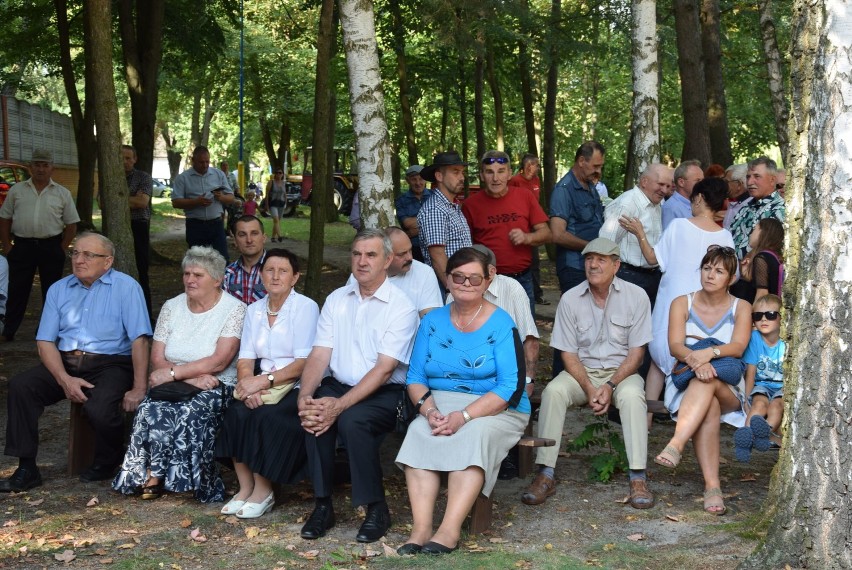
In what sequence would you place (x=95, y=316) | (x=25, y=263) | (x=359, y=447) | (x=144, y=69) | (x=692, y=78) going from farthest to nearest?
(x=144, y=69) → (x=692, y=78) → (x=25, y=263) → (x=95, y=316) → (x=359, y=447)

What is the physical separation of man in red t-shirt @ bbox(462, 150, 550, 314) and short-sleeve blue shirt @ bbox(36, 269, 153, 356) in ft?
8.47

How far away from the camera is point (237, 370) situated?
6488 millimetres

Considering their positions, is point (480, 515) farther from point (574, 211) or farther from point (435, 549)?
point (574, 211)

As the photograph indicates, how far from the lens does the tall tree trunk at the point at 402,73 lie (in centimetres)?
1806

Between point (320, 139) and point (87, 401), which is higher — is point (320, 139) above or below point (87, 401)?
above

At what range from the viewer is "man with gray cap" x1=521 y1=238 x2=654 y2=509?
6.28 m

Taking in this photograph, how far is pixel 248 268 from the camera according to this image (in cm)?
749

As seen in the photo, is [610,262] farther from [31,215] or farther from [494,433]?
[31,215]

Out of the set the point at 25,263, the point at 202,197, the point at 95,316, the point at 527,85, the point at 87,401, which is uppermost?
the point at 527,85

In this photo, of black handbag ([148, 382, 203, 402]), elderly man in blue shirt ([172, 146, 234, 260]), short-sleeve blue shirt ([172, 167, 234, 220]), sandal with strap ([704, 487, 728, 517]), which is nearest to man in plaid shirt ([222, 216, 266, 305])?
black handbag ([148, 382, 203, 402])

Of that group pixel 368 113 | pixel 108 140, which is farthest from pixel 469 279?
pixel 108 140

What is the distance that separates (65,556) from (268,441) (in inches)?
48.5

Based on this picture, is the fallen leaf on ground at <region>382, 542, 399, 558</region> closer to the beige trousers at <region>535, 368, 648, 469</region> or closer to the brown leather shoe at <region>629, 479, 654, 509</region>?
the beige trousers at <region>535, 368, 648, 469</region>


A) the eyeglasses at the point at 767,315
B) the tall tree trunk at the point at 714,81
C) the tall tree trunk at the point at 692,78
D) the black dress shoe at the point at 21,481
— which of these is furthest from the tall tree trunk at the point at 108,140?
the tall tree trunk at the point at 714,81
